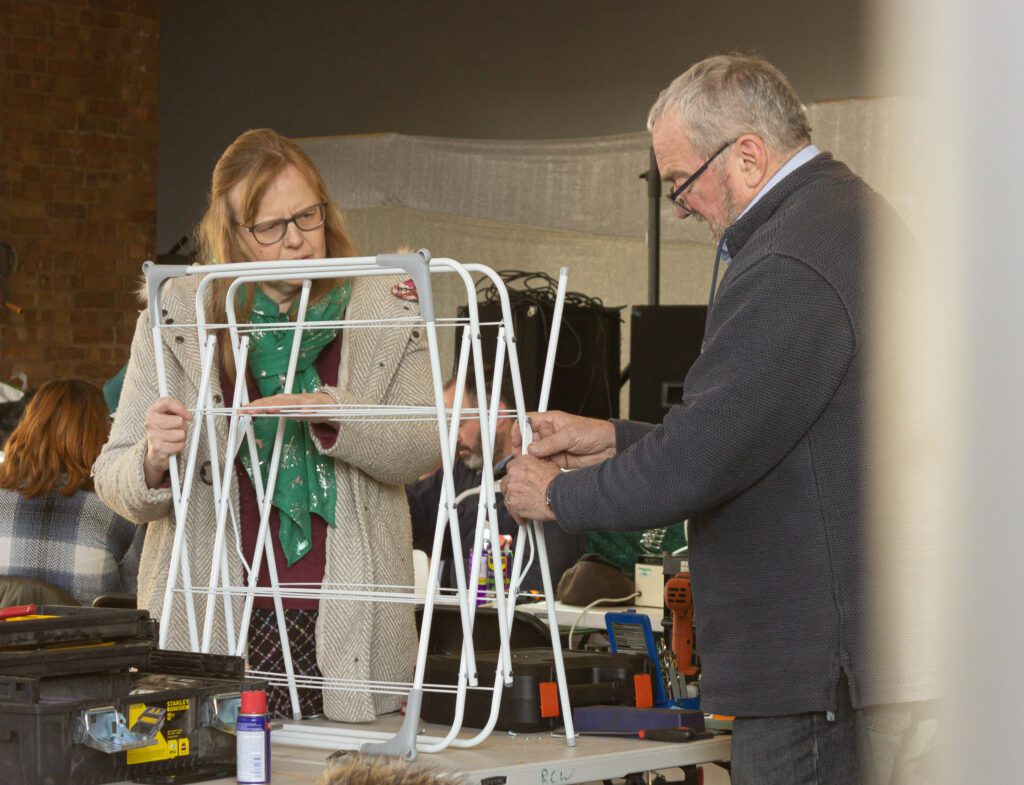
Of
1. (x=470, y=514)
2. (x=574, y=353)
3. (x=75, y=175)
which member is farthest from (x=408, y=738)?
(x=75, y=175)

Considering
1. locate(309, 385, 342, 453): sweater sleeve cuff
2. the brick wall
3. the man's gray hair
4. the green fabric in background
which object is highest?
the brick wall

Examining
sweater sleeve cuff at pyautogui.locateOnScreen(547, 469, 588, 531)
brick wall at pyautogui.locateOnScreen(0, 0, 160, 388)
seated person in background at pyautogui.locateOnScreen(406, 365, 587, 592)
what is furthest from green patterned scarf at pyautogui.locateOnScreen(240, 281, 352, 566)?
brick wall at pyautogui.locateOnScreen(0, 0, 160, 388)

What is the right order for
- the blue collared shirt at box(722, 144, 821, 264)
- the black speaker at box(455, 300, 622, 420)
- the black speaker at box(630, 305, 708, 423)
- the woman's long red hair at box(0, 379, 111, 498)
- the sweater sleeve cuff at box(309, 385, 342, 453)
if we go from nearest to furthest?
1. the blue collared shirt at box(722, 144, 821, 264)
2. the sweater sleeve cuff at box(309, 385, 342, 453)
3. the woman's long red hair at box(0, 379, 111, 498)
4. the black speaker at box(630, 305, 708, 423)
5. the black speaker at box(455, 300, 622, 420)

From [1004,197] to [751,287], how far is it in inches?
44.3

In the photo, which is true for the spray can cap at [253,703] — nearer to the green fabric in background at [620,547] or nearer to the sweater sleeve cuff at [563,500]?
the sweater sleeve cuff at [563,500]

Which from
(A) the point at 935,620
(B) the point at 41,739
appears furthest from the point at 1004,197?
(B) the point at 41,739

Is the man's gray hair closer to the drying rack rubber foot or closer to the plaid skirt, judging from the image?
the drying rack rubber foot

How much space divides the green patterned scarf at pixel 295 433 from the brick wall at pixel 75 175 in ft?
16.6

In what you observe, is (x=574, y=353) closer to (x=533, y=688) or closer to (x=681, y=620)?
(x=681, y=620)

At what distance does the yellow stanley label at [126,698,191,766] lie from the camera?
59.3 inches

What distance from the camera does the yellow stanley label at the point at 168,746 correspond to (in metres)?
1.51

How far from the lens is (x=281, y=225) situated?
6.30ft

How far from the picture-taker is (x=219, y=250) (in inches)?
77.6

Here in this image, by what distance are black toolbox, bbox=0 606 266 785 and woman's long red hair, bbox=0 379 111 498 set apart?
219 cm
